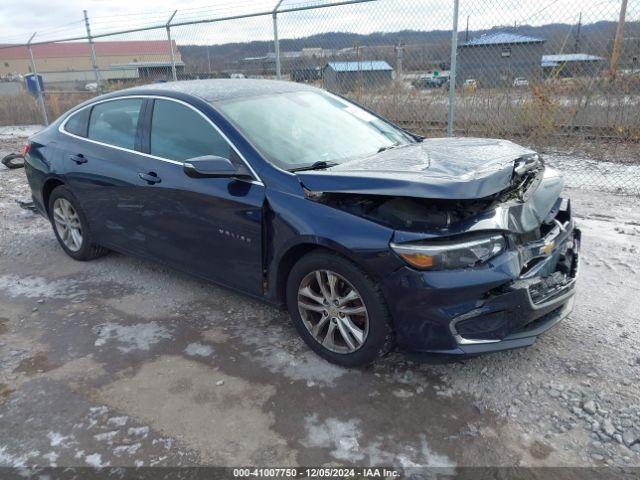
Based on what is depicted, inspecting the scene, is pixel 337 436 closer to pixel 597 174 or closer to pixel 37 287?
pixel 37 287

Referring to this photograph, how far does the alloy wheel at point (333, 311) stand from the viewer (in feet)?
9.69

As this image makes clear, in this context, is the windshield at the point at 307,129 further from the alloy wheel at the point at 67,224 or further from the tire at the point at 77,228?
the alloy wheel at the point at 67,224

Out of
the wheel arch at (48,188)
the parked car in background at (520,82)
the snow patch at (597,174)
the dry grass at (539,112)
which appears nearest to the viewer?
the wheel arch at (48,188)

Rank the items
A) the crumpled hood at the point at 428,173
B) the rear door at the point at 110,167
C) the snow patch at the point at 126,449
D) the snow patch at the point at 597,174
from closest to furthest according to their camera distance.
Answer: the snow patch at the point at 126,449 → the crumpled hood at the point at 428,173 → the rear door at the point at 110,167 → the snow patch at the point at 597,174

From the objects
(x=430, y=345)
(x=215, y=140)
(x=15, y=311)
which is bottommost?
(x=15, y=311)

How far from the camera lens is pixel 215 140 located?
3512mm

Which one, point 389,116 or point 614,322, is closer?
point 614,322

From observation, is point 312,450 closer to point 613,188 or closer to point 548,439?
point 548,439

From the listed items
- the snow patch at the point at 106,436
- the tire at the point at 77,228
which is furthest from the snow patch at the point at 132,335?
the tire at the point at 77,228

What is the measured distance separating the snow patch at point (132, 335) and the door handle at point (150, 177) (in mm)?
1071

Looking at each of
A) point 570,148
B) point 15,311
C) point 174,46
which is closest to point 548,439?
point 15,311

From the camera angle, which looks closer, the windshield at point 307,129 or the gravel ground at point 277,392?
the gravel ground at point 277,392

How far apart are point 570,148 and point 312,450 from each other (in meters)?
6.95

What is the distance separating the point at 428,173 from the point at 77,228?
3.66 meters
